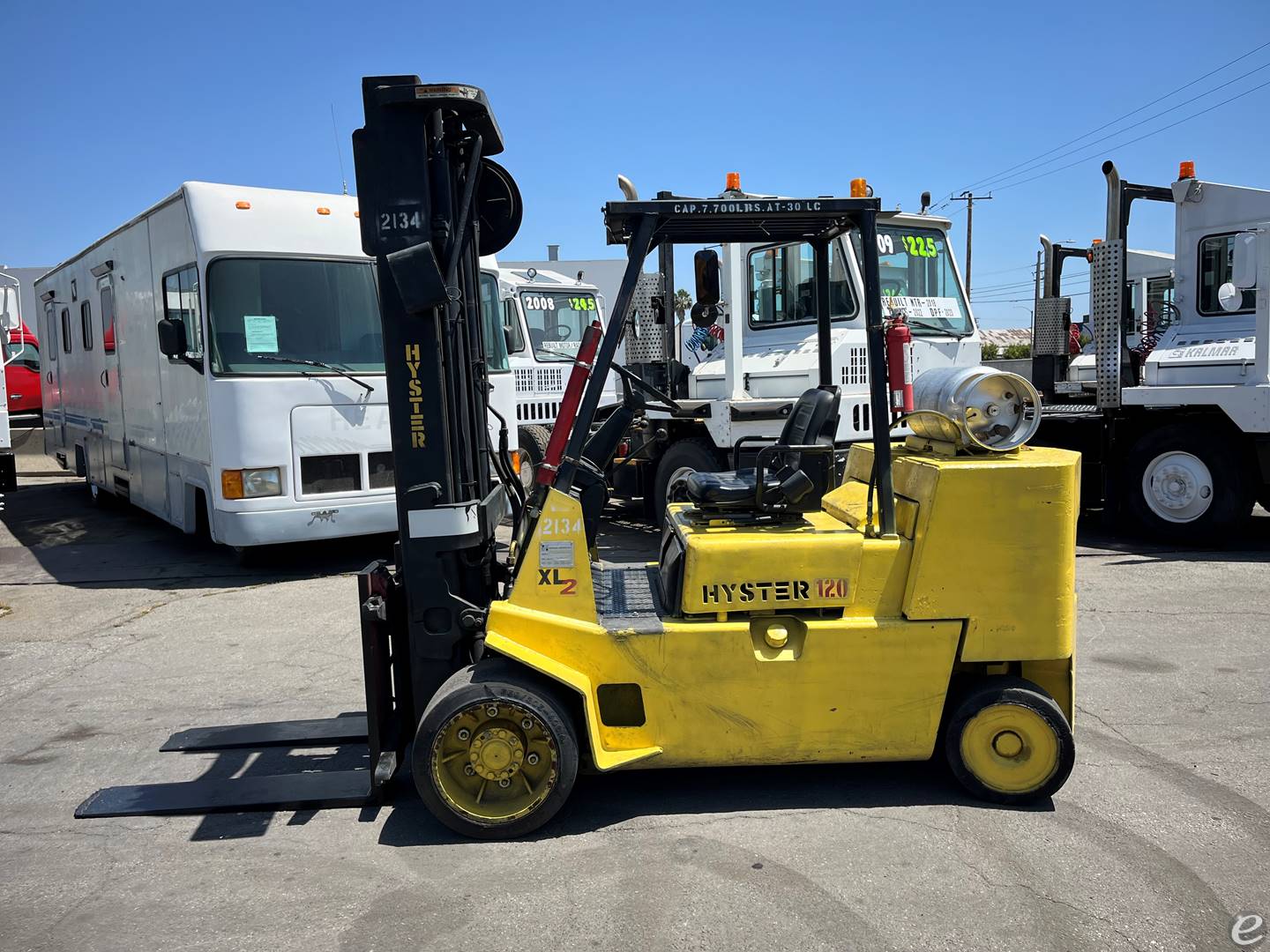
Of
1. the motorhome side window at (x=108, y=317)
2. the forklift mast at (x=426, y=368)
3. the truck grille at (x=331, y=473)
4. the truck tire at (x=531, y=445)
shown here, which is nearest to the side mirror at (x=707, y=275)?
the forklift mast at (x=426, y=368)

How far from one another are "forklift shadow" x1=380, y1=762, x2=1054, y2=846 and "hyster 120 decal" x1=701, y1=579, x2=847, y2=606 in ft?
2.81

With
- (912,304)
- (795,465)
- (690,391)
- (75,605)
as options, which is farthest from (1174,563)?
(75,605)

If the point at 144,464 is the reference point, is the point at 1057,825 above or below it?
below

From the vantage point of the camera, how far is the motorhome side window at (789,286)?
9008mm

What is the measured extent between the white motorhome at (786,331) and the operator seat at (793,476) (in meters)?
4.13

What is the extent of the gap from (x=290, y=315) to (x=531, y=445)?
438 centimetres

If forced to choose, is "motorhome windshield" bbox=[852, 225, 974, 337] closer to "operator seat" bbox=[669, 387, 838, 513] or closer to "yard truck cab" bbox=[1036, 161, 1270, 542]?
"yard truck cab" bbox=[1036, 161, 1270, 542]

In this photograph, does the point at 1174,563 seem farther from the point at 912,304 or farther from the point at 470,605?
the point at 470,605

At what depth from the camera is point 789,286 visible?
30.1 feet

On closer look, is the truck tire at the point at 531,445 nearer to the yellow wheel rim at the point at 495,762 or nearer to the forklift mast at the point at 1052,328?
the forklift mast at the point at 1052,328

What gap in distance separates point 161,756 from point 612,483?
20.8ft

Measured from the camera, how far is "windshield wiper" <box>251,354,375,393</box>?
8.05 metres

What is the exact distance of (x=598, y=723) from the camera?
3.77 m

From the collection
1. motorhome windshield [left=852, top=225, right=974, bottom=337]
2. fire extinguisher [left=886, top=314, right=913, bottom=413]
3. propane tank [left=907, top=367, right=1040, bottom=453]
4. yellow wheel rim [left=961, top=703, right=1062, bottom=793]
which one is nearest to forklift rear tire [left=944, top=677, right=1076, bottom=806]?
yellow wheel rim [left=961, top=703, right=1062, bottom=793]
